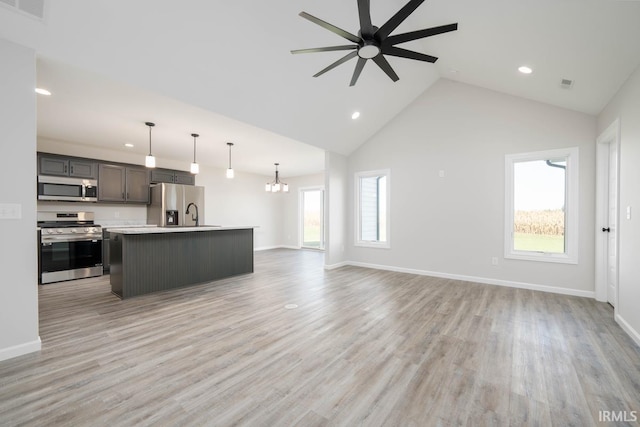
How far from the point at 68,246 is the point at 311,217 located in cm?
636

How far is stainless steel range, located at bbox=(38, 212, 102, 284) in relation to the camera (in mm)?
4562

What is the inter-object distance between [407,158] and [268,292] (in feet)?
12.6

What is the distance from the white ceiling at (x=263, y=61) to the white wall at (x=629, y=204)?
31 centimetres

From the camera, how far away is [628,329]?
2.70m

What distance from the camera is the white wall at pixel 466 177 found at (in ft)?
13.3

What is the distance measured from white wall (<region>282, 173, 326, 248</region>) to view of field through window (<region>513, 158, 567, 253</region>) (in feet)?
19.6

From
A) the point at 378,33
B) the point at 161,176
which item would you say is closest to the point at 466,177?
the point at 378,33

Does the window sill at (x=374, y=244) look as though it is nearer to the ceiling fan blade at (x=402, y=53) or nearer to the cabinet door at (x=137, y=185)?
the ceiling fan blade at (x=402, y=53)

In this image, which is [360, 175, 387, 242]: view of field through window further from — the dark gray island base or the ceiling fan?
the ceiling fan

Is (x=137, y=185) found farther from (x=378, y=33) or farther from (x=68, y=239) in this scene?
(x=378, y=33)

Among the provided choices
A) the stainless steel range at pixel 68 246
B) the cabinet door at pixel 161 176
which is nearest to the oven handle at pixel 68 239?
the stainless steel range at pixel 68 246

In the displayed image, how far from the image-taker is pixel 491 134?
468cm

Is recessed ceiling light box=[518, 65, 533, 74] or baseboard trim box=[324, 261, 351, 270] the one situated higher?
recessed ceiling light box=[518, 65, 533, 74]

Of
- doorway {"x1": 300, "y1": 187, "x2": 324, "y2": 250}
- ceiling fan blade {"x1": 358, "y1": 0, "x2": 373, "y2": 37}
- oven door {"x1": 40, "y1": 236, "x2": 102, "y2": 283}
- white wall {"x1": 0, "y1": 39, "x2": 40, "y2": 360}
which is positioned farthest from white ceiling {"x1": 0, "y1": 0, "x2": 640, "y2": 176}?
doorway {"x1": 300, "y1": 187, "x2": 324, "y2": 250}
